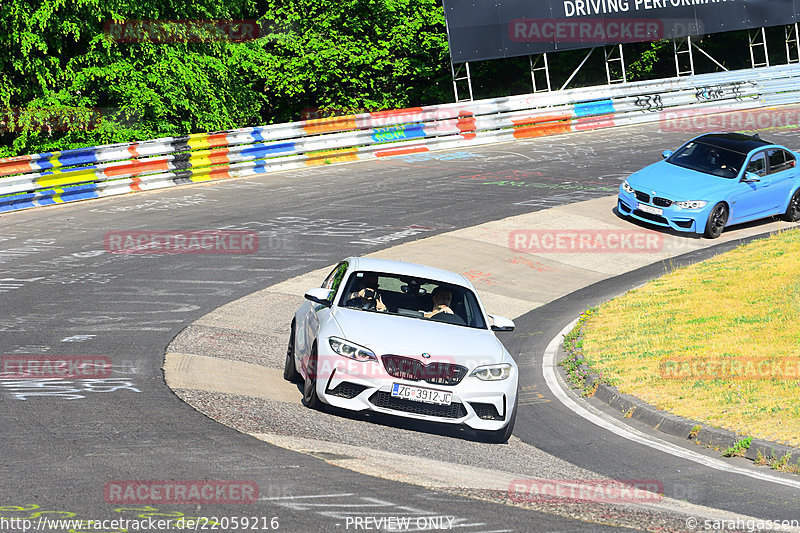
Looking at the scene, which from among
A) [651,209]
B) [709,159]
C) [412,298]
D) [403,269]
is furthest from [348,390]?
[709,159]

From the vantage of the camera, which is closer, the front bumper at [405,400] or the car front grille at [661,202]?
the front bumper at [405,400]

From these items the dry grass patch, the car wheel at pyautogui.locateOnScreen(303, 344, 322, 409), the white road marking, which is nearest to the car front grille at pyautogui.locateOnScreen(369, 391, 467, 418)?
the car wheel at pyautogui.locateOnScreen(303, 344, 322, 409)

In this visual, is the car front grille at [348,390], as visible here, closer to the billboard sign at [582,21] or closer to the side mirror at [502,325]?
the side mirror at [502,325]

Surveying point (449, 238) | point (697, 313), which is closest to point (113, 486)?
point (697, 313)

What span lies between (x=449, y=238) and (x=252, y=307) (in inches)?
229

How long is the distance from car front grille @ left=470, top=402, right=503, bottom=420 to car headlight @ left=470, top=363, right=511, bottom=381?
0.25 meters

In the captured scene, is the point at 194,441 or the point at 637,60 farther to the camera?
the point at 637,60

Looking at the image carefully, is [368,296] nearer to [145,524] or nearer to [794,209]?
[145,524]

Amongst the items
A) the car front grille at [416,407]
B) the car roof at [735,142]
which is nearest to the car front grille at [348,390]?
the car front grille at [416,407]

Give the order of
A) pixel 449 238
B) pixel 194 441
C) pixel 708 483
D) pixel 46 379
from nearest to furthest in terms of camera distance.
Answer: pixel 194 441 < pixel 708 483 < pixel 46 379 < pixel 449 238

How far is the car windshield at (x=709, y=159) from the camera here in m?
20.6

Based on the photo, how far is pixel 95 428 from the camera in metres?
8.19

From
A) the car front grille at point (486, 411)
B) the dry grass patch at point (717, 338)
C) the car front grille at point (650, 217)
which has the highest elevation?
the car front grille at point (650, 217)

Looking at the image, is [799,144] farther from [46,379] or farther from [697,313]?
[46,379]
